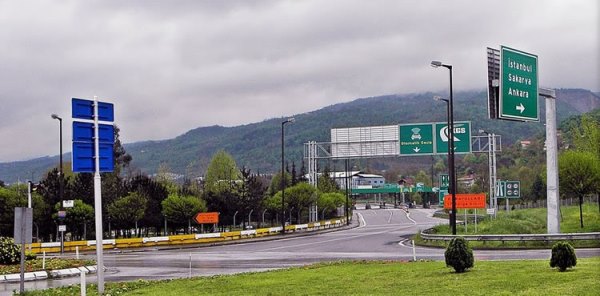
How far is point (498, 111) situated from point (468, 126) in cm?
2406

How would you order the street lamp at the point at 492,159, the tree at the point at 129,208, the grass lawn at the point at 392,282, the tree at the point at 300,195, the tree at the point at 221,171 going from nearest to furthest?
1. the grass lawn at the point at 392,282
2. the tree at the point at 129,208
3. the street lamp at the point at 492,159
4. the tree at the point at 300,195
5. the tree at the point at 221,171

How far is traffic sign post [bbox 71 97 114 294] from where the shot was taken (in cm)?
1783

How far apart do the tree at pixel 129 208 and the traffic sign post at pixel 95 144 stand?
37664mm

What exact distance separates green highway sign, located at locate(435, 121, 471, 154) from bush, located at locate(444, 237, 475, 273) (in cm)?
3887

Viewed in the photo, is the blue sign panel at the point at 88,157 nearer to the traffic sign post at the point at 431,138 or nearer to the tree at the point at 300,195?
the traffic sign post at the point at 431,138

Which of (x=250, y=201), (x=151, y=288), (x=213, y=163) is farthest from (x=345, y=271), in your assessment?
(x=213, y=163)

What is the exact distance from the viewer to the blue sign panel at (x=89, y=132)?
18078mm

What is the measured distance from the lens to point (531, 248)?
3303 cm

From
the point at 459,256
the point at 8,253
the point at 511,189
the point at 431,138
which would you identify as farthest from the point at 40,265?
the point at 511,189

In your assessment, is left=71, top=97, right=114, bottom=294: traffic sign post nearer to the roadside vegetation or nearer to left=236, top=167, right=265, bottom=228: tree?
the roadside vegetation

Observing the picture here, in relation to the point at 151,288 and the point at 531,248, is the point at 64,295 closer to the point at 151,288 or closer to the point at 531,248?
the point at 151,288

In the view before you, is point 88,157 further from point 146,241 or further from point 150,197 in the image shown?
point 150,197

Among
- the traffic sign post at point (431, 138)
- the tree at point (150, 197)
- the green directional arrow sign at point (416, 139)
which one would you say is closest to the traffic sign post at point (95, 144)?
the traffic sign post at point (431, 138)

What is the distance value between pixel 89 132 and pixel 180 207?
133ft
